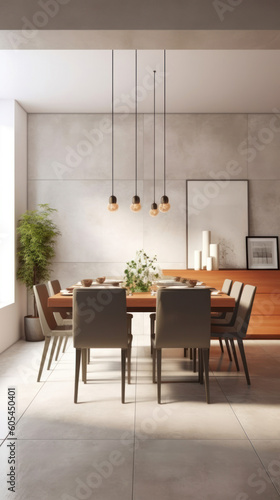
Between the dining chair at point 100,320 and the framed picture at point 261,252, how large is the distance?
3381 millimetres

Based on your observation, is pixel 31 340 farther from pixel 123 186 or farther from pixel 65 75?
pixel 65 75

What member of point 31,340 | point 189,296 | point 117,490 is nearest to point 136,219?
point 31,340

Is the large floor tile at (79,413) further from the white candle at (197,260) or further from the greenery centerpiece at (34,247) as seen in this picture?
the white candle at (197,260)

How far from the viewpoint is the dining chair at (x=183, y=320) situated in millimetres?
3508

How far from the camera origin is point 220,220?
6.51m

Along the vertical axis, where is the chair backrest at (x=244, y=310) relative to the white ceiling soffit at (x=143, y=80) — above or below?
below

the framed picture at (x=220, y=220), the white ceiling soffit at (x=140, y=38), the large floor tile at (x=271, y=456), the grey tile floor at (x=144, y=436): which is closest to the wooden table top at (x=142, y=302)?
the grey tile floor at (x=144, y=436)

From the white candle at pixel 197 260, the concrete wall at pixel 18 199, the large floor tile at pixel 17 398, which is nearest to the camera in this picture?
the large floor tile at pixel 17 398

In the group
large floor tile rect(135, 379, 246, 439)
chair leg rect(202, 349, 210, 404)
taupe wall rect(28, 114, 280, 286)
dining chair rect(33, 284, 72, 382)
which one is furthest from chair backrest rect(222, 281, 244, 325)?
taupe wall rect(28, 114, 280, 286)

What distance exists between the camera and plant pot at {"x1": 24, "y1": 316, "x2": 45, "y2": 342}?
236 inches

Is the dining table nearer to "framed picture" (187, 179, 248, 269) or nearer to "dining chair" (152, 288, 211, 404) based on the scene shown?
"dining chair" (152, 288, 211, 404)

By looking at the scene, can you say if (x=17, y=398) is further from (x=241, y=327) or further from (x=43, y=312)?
(x=241, y=327)

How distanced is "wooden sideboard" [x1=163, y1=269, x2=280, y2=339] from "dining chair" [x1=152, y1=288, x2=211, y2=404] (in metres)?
2.58

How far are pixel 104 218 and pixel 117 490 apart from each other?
4.63 meters
